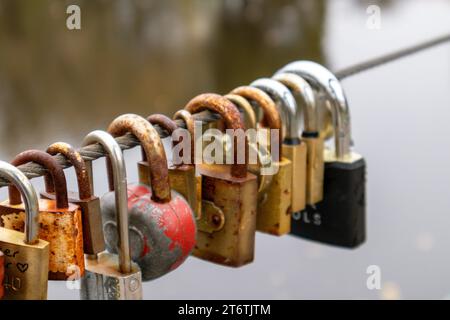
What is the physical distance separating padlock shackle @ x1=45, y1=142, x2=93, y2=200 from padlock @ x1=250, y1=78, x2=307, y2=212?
337 millimetres

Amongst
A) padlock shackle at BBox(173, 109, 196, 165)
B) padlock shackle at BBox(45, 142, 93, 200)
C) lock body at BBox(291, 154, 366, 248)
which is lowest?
lock body at BBox(291, 154, 366, 248)

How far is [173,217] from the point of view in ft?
3.15

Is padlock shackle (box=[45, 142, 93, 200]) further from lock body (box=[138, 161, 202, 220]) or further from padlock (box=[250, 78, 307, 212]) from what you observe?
padlock (box=[250, 78, 307, 212])

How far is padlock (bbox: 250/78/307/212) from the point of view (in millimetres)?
1149

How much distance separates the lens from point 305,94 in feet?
3.92

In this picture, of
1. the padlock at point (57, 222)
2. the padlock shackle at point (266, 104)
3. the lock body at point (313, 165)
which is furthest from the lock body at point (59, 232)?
the lock body at point (313, 165)

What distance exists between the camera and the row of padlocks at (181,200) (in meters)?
0.87

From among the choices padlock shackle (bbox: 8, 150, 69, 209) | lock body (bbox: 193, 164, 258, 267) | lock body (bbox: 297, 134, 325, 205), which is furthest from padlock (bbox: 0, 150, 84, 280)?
lock body (bbox: 297, 134, 325, 205)

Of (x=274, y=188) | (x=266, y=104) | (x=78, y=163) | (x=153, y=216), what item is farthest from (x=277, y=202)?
(x=78, y=163)

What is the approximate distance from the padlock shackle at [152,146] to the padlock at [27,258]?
0.50 feet

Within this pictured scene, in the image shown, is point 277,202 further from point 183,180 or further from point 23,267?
point 23,267

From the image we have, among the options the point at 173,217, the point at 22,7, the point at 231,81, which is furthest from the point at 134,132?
the point at 22,7

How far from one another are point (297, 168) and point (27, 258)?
17.9 inches

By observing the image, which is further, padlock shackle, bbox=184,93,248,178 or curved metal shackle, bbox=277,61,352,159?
curved metal shackle, bbox=277,61,352,159
